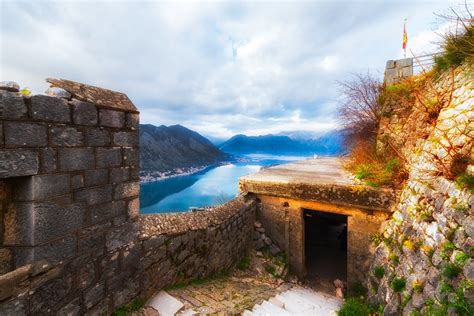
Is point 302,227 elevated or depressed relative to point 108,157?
depressed

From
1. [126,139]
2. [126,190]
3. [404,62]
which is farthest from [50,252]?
[404,62]

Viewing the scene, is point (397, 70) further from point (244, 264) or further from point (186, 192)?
point (186, 192)

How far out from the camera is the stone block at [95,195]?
7.00ft

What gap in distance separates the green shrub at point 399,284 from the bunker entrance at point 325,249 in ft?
8.48

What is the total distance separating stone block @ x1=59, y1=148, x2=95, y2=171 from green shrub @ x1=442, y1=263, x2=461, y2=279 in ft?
11.5

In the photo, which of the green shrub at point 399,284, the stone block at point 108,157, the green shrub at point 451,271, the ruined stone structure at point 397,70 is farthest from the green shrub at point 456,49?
the stone block at point 108,157

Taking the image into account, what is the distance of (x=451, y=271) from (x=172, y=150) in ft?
176

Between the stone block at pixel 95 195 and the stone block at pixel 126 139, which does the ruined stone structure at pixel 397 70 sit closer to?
the stone block at pixel 126 139

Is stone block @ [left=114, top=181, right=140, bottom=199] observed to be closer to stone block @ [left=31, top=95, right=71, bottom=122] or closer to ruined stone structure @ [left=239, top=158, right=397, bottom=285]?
stone block @ [left=31, top=95, right=71, bottom=122]

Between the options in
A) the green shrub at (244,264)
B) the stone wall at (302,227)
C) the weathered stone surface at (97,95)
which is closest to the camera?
the weathered stone surface at (97,95)

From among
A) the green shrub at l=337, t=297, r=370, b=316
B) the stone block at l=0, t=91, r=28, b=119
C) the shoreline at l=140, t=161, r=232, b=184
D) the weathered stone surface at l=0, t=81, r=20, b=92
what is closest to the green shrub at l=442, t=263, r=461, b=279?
the green shrub at l=337, t=297, r=370, b=316

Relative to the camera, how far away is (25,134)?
1698 millimetres

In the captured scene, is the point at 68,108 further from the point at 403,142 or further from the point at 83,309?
the point at 403,142

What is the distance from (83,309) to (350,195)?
4.60 meters
